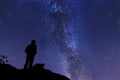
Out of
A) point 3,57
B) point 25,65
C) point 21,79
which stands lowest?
point 21,79

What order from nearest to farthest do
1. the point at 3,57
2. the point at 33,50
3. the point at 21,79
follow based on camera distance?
the point at 21,79 → the point at 33,50 → the point at 3,57

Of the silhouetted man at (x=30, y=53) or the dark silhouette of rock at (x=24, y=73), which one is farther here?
the silhouetted man at (x=30, y=53)

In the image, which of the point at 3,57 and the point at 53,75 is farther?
the point at 3,57

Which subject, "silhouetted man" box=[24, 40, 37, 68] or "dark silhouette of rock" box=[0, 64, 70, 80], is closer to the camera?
"dark silhouette of rock" box=[0, 64, 70, 80]

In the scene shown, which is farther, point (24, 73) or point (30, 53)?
point (30, 53)

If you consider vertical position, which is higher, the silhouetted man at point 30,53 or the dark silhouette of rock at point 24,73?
the silhouetted man at point 30,53

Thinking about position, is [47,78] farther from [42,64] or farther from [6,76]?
[6,76]

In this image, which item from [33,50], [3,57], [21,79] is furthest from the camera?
[3,57]

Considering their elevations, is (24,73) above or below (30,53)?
below

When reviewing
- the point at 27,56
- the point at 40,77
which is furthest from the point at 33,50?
the point at 40,77

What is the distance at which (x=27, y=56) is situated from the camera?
2739cm

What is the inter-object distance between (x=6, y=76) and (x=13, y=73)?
65cm

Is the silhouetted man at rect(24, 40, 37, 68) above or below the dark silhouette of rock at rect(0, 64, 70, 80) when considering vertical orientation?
above

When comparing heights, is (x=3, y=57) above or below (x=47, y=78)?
above
